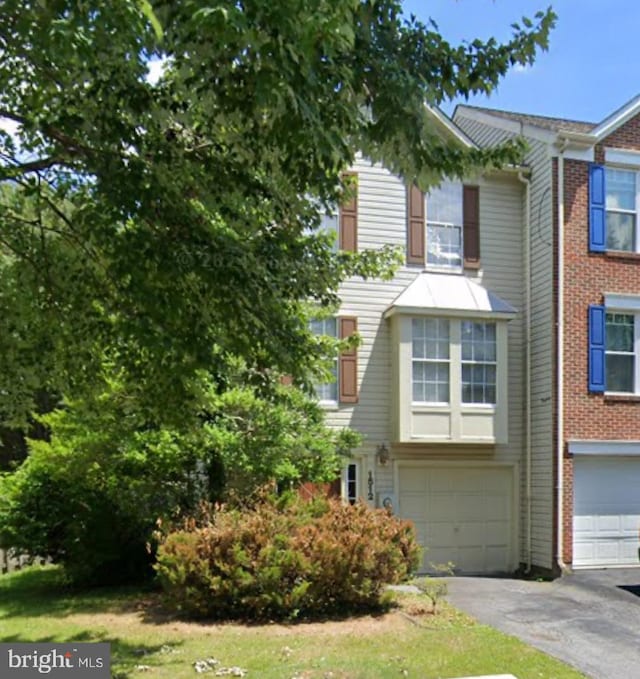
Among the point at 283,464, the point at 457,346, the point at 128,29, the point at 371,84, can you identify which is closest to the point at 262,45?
the point at 128,29

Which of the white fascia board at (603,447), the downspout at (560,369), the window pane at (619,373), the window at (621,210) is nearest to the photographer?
the downspout at (560,369)

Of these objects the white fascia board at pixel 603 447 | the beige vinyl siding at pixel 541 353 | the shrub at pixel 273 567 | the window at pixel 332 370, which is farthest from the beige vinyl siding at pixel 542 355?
the shrub at pixel 273 567

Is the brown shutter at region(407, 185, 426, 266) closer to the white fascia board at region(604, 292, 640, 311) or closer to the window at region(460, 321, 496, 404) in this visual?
the window at region(460, 321, 496, 404)

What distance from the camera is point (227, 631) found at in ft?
26.5

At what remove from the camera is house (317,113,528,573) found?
13625 mm

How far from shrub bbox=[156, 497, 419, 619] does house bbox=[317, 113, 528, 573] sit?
465 centimetres

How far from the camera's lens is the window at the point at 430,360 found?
1366cm

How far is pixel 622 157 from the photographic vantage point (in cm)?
1395

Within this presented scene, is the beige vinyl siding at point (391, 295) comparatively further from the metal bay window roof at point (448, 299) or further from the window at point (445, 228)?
the window at point (445, 228)

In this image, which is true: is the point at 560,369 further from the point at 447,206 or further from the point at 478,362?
the point at 447,206

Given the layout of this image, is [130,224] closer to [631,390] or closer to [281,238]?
[281,238]

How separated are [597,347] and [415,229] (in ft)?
13.6

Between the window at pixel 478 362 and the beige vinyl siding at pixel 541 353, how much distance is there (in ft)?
2.89

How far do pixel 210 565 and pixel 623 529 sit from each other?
875 centimetres
